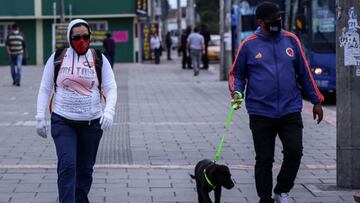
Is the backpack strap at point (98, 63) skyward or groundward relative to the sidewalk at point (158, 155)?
skyward

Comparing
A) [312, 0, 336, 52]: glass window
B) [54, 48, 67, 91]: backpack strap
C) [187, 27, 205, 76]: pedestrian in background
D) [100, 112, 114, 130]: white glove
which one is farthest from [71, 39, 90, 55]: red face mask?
[187, 27, 205, 76]: pedestrian in background

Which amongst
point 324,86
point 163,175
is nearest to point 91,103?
point 163,175

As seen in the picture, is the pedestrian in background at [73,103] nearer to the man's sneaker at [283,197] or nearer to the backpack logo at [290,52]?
the backpack logo at [290,52]

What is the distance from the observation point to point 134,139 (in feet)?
38.6

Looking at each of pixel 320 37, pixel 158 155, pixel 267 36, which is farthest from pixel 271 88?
pixel 320 37

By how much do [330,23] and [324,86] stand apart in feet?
5.70

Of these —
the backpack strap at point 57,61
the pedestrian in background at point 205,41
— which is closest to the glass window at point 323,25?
the backpack strap at point 57,61

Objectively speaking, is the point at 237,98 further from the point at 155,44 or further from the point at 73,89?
the point at 155,44

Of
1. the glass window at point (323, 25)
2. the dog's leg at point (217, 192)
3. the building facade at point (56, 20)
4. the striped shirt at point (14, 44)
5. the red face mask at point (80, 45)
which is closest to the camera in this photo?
the red face mask at point (80, 45)

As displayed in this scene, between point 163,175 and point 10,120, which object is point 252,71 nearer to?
point 163,175

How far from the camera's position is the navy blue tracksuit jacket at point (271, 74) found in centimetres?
660

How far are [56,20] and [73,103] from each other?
35139mm

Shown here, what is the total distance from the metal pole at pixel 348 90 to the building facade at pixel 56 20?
3348 centimetres

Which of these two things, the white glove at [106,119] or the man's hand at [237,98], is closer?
the white glove at [106,119]
